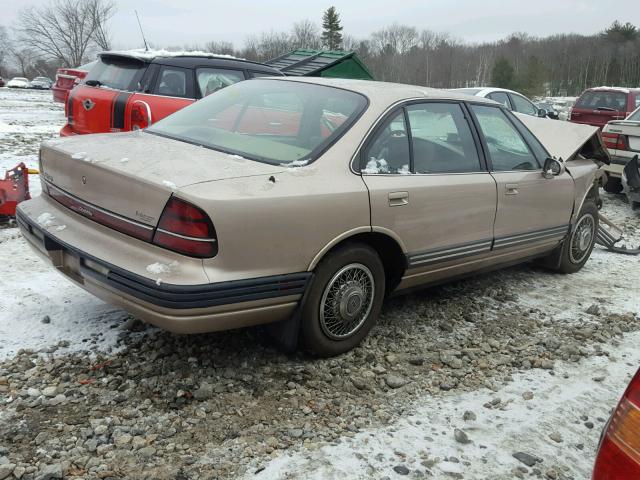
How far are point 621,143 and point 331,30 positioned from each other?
66.2 meters

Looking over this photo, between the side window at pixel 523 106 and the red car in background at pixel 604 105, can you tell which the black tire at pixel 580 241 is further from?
the red car in background at pixel 604 105

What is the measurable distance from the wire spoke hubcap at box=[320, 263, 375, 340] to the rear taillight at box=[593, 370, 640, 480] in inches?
65.4

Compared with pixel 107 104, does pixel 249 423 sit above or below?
below

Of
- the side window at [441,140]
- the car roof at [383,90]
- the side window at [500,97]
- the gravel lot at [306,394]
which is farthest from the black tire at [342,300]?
the side window at [500,97]

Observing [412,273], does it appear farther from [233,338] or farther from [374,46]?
[374,46]

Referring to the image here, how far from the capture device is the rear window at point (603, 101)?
12.9 metres

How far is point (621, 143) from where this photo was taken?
8.03 metres

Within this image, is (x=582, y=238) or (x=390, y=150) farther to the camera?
(x=582, y=238)

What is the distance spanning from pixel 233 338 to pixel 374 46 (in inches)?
3321

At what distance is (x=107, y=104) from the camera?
6125mm

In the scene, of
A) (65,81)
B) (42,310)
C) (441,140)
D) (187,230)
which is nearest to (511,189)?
(441,140)

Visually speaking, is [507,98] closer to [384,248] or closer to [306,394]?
[384,248]

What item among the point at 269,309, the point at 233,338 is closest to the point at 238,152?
the point at 269,309

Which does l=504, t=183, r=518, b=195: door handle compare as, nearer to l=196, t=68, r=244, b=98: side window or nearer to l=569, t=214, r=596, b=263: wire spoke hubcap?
l=569, t=214, r=596, b=263: wire spoke hubcap
